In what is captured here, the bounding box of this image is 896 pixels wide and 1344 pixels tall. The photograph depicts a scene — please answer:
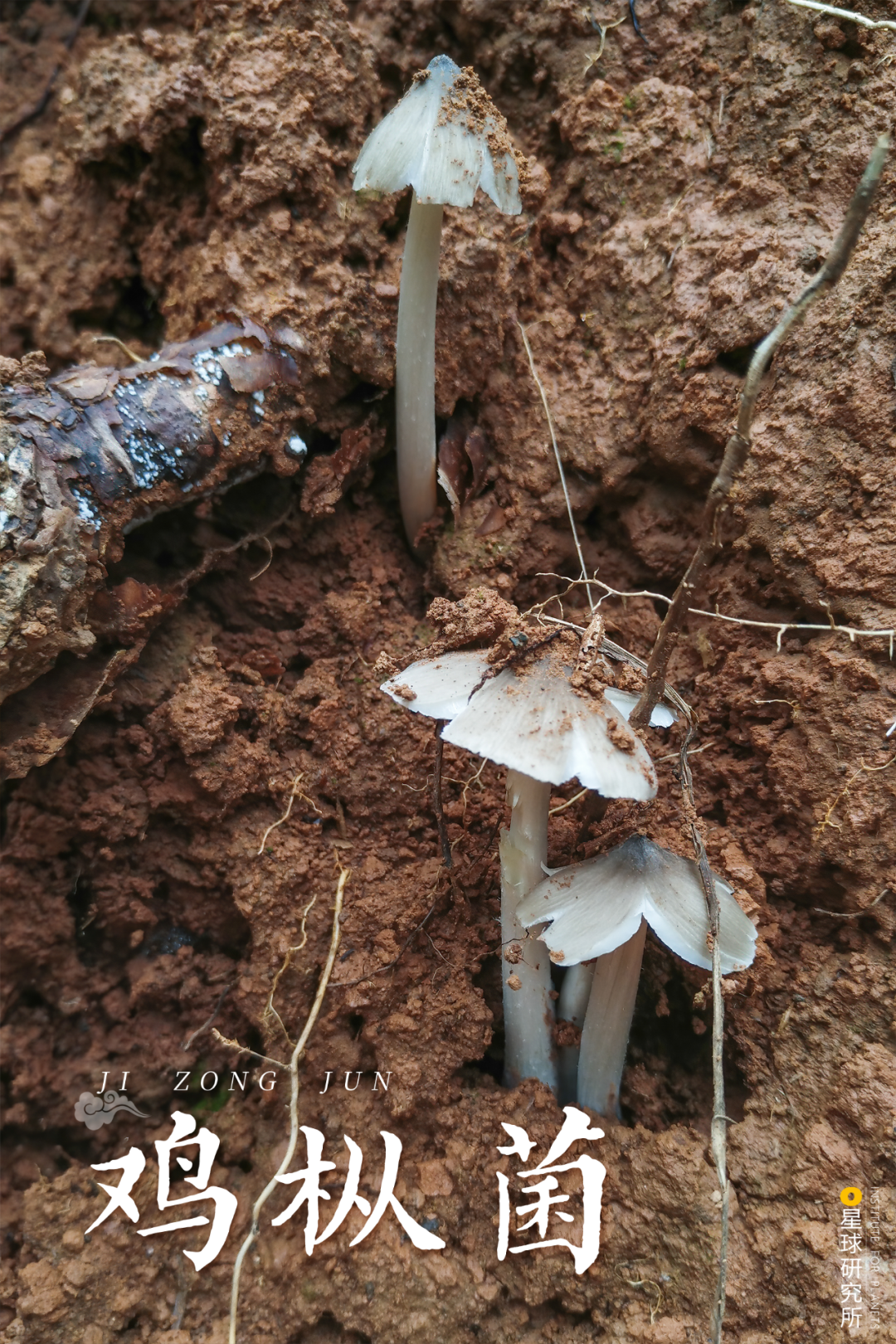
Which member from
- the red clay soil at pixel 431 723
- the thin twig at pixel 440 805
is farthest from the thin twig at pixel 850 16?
the thin twig at pixel 440 805

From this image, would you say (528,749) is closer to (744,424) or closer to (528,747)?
(528,747)

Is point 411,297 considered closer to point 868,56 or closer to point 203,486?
point 203,486

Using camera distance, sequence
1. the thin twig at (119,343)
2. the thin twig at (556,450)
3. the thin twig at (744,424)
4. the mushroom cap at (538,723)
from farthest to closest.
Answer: the thin twig at (119,343) → the thin twig at (556,450) → the mushroom cap at (538,723) → the thin twig at (744,424)

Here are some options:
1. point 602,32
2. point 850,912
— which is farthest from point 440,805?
point 602,32

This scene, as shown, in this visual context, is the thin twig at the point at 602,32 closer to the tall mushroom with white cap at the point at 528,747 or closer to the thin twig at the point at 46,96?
the tall mushroom with white cap at the point at 528,747

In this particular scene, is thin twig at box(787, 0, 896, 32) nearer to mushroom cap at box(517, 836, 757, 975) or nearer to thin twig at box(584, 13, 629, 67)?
thin twig at box(584, 13, 629, 67)
